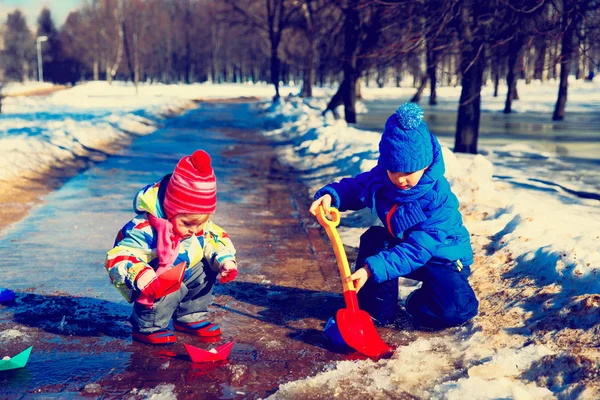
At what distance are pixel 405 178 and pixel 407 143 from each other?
201 millimetres

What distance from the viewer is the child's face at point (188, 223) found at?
3436mm

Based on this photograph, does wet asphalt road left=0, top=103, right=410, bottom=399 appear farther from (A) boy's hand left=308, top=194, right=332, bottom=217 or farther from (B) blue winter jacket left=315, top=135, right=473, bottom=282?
(A) boy's hand left=308, top=194, right=332, bottom=217

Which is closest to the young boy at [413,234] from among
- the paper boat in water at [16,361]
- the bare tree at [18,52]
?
the paper boat in water at [16,361]

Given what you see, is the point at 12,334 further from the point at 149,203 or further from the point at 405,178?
the point at 405,178

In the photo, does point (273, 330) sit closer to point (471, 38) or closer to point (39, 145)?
point (471, 38)

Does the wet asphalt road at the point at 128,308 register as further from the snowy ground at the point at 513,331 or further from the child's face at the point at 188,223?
the child's face at the point at 188,223

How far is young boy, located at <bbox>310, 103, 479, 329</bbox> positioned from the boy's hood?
0.91 metres

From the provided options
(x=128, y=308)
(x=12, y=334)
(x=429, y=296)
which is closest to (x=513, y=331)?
(x=429, y=296)

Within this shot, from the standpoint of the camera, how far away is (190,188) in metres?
3.36

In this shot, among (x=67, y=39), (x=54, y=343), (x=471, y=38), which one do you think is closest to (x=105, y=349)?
(x=54, y=343)

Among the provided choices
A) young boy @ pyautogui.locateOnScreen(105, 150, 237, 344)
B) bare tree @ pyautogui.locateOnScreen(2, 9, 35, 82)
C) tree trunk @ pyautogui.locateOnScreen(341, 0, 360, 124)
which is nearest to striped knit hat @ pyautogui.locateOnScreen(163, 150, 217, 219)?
young boy @ pyautogui.locateOnScreen(105, 150, 237, 344)

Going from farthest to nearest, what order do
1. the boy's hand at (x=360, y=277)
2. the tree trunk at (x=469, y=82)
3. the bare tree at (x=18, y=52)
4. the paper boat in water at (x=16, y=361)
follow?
1. the bare tree at (x=18, y=52)
2. the tree trunk at (x=469, y=82)
3. the boy's hand at (x=360, y=277)
4. the paper boat in water at (x=16, y=361)

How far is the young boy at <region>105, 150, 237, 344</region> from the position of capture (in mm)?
3340

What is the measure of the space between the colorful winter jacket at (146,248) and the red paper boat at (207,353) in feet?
1.35
